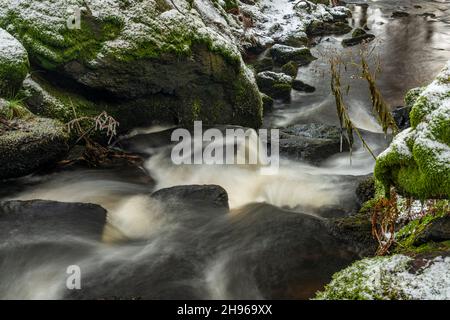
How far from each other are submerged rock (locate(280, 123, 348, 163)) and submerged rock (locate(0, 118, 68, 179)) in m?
4.33

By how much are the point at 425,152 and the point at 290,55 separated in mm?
13217

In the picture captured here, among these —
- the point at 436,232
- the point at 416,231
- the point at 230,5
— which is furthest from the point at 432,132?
the point at 230,5

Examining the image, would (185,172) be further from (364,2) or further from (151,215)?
(364,2)

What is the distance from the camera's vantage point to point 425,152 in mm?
3213

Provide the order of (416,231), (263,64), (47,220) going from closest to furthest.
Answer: (416,231) < (47,220) < (263,64)

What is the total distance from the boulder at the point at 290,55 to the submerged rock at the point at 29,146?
1064 centimetres

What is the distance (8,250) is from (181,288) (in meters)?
2.09

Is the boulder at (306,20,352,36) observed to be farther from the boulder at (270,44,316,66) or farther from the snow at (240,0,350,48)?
the boulder at (270,44,316,66)

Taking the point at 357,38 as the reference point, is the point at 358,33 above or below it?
above

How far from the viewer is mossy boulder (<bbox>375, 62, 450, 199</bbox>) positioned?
3.13 metres

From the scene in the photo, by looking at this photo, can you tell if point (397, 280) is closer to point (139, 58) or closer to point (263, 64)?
point (139, 58)

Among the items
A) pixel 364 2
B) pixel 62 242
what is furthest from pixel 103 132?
pixel 364 2

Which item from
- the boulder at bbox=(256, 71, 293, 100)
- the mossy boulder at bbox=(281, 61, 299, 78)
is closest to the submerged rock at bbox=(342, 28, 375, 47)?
the mossy boulder at bbox=(281, 61, 299, 78)

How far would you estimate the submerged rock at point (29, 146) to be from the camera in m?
6.04
